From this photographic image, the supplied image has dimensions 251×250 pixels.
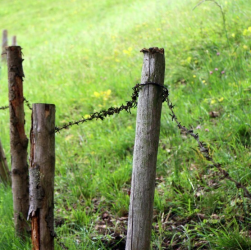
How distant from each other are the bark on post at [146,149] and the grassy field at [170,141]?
2.44 feet

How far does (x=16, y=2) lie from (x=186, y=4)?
22064 millimetres

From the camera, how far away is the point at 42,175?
2080 millimetres

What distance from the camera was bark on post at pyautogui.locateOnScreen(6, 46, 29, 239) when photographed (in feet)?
8.88

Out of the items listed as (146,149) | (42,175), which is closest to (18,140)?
(42,175)

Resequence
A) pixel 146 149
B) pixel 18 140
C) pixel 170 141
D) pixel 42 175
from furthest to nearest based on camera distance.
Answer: pixel 170 141 < pixel 18 140 < pixel 42 175 < pixel 146 149

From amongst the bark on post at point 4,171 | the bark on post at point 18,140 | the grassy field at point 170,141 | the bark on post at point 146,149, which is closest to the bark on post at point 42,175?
the grassy field at point 170,141

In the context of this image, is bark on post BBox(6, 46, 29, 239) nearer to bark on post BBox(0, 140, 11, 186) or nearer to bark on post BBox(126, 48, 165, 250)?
bark on post BBox(0, 140, 11, 186)

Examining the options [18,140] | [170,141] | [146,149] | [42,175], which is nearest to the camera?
[146,149]

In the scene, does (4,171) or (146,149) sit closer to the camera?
(146,149)

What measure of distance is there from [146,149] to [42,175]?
735mm

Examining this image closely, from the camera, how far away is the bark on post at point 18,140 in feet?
8.88

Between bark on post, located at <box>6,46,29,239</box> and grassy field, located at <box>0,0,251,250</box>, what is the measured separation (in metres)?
0.17

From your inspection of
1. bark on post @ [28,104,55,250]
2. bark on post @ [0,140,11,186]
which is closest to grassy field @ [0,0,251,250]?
bark on post @ [0,140,11,186]

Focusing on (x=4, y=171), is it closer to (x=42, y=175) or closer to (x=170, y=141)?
(x=42, y=175)
